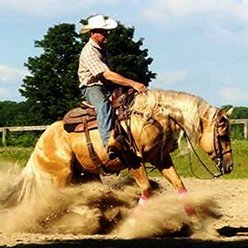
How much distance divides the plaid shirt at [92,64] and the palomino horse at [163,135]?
0.55 meters

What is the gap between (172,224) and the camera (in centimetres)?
953

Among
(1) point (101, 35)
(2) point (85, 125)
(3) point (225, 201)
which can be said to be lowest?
(3) point (225, 201)

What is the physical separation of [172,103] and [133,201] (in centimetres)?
131

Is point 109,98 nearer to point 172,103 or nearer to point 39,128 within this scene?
point 172,103

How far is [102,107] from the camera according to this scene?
9961 mm

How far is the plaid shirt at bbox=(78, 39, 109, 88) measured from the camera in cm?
1005

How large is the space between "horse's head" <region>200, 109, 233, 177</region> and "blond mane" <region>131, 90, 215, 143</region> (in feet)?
0.38

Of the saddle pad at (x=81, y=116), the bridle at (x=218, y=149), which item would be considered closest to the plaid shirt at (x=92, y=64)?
the saddle pad at (x=81, y=116)

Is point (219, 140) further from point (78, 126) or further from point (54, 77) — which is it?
point (54, 77)

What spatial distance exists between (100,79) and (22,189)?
1.70 metres

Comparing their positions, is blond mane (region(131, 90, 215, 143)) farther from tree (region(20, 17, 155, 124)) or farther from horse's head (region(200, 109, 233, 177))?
tree (region(20, 17, 155, 124))

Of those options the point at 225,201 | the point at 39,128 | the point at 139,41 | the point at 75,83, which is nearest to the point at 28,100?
the point at 75,83

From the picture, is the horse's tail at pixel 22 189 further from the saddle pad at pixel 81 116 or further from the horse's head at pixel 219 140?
the horse's head at pixel 219 140

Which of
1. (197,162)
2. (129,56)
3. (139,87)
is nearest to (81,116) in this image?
(139,87)
